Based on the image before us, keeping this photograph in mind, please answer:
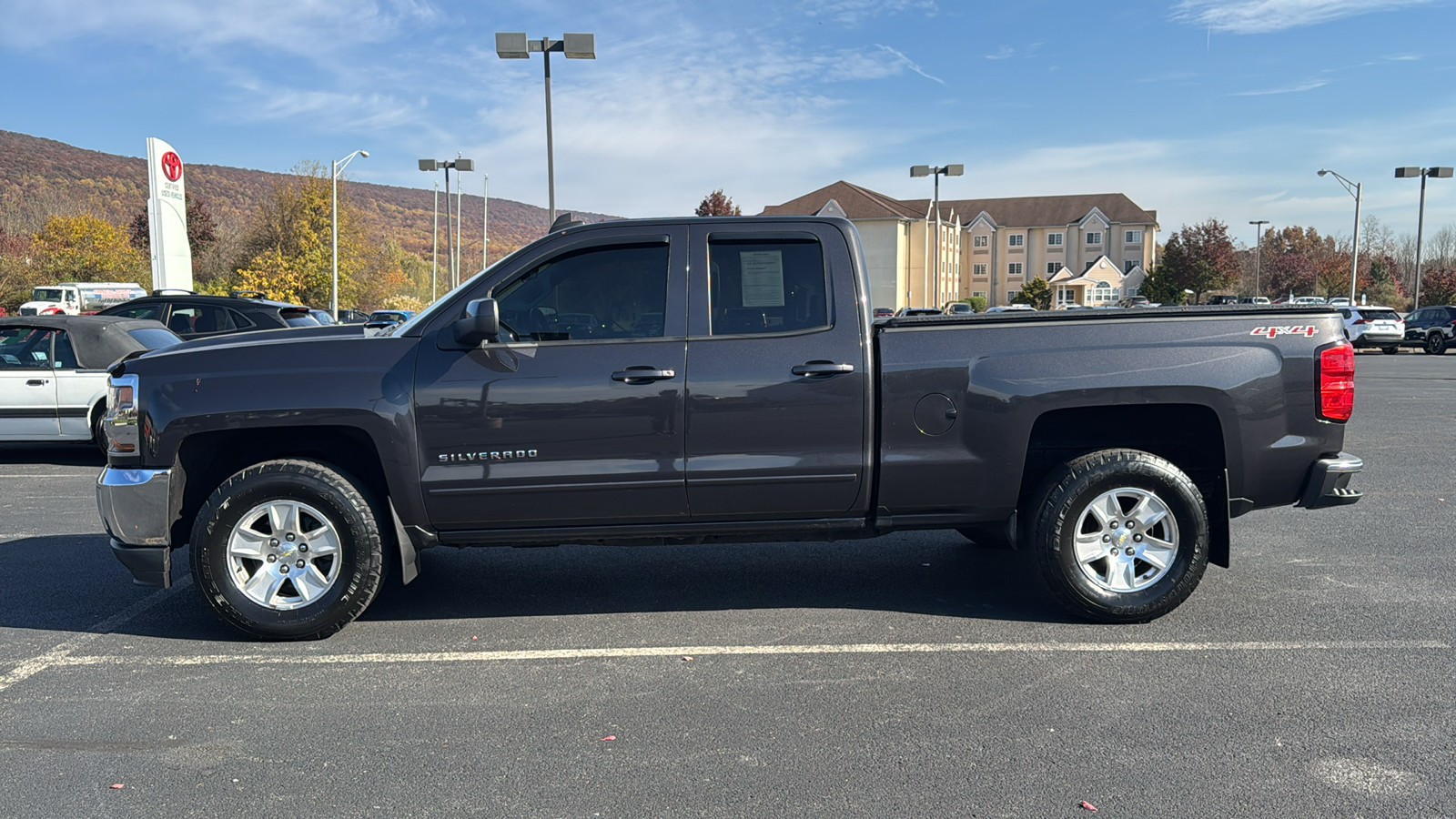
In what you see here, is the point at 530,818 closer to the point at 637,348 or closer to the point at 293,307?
the point at 637,348

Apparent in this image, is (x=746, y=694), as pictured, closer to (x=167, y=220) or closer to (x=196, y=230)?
(x=167, y=220)

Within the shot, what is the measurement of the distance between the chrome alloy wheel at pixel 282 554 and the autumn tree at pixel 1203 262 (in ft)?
243

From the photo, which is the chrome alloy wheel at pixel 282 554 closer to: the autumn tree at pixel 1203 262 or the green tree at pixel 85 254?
→ the green tree at pixel 85 254

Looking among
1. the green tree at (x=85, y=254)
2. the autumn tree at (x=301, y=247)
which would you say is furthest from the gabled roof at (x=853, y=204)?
the green tree at (x=85, y=254)

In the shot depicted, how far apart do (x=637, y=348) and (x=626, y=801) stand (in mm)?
2192

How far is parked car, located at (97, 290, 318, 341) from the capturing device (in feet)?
44.9

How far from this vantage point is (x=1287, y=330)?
4828mm

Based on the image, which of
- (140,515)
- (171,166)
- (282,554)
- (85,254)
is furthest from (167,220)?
(85,254)

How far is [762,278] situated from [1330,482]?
9.74 ft

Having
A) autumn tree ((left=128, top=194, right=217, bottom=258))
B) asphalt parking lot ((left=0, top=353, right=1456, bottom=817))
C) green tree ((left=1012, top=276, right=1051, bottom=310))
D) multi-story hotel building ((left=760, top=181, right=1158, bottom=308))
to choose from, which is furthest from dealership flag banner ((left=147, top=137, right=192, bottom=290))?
multi-story hotel building ((left=760, top=181, right=1158, bottom=308))

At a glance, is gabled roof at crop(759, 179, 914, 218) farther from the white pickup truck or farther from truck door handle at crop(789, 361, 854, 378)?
truck door handle at crop(789, 361, 854, 378)

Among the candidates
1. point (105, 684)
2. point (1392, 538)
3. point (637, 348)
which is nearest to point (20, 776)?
point (105, 684)

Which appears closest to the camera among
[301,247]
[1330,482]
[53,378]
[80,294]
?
[1330,482]

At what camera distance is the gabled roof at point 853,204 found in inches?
2613
